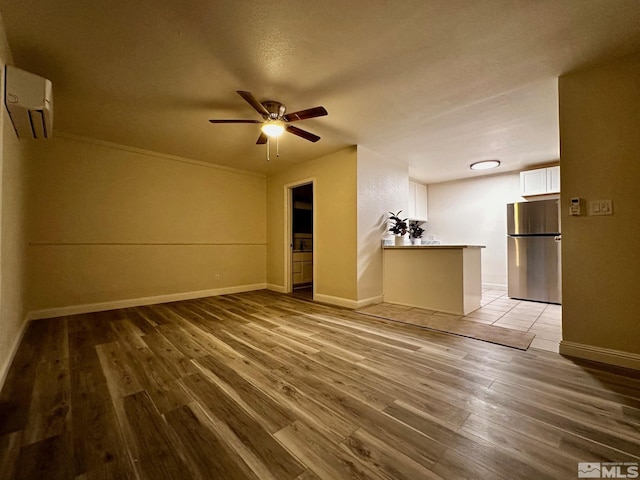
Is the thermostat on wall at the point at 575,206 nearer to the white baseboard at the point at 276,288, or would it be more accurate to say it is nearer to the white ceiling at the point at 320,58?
the white ceiling at the point at 320,58

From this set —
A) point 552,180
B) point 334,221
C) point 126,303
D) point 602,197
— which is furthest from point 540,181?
point 126,303

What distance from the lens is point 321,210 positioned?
14.2ft

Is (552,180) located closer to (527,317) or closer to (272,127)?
(527,317)

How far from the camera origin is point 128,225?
3.86 metres

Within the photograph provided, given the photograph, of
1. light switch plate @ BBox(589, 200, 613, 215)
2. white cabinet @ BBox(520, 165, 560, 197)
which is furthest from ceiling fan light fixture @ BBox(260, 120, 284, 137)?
white cabinet @ BBox(520, 165, 560, 197)

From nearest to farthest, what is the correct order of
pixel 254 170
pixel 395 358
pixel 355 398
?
pixel 355 398 → pixel 395 358 → pixel 254 170

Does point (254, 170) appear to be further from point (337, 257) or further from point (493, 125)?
point (493, 125)

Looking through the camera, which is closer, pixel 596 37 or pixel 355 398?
pixel 355 398

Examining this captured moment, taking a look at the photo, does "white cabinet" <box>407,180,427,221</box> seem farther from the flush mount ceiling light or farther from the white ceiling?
the white ceiling

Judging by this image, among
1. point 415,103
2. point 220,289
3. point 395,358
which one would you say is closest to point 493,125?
point 415,103

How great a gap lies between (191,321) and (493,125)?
447cm

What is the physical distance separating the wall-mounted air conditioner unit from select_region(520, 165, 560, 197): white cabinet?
6.52 m

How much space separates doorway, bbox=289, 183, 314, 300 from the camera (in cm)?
522

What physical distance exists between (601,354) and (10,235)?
16.0ft
